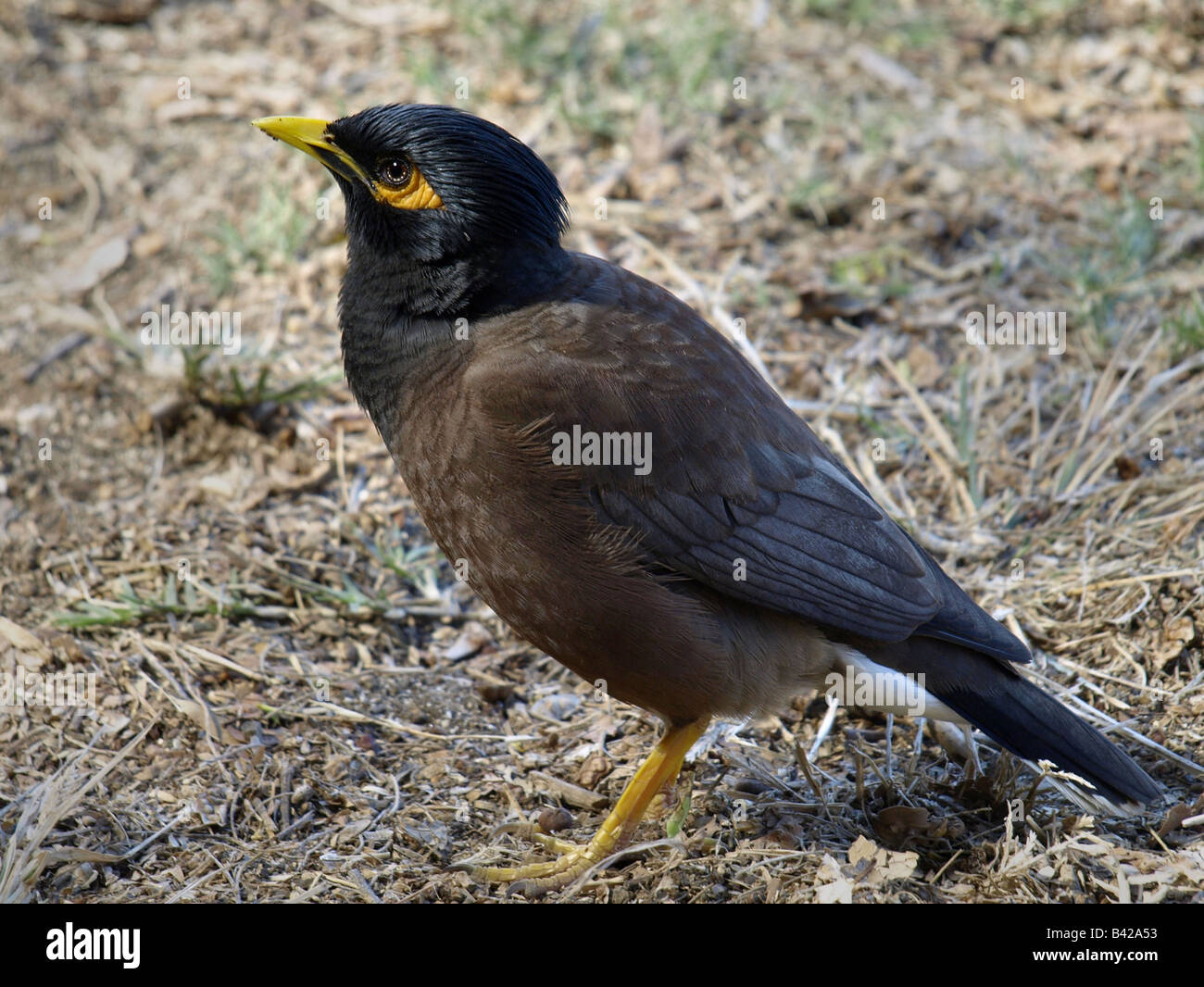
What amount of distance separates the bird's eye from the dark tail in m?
2.35

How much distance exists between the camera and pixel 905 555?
429 cm

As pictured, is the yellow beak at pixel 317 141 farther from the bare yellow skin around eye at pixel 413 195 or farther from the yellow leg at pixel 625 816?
the yellow leg at pixel 625 816

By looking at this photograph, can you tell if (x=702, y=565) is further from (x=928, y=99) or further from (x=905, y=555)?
(x=928, y=99)

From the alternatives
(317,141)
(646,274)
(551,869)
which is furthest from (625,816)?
(646,274)

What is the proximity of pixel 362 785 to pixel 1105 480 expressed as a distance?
11.5 feet

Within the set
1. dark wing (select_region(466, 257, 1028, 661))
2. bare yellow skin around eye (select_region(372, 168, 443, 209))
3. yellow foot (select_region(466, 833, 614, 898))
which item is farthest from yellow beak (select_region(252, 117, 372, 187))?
yellow foot (select_region(466, 833, 614, 898))

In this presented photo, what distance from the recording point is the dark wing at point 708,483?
13.4 ft

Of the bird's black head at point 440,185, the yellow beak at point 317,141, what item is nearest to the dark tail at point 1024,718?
the bird's black head at point 440,185

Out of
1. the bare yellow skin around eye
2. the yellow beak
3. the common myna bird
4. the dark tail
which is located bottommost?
the dark tail

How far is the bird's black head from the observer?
4266 mm

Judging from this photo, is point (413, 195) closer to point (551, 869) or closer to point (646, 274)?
point (551, 869)

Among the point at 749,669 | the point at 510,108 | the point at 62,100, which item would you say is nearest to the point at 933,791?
the point at 749,669

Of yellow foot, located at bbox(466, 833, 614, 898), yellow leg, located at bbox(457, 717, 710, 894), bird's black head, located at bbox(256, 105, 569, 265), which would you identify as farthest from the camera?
bird's black head, located at bbox(256, 105, 569, 265)

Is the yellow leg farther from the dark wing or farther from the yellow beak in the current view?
the yellow beak
